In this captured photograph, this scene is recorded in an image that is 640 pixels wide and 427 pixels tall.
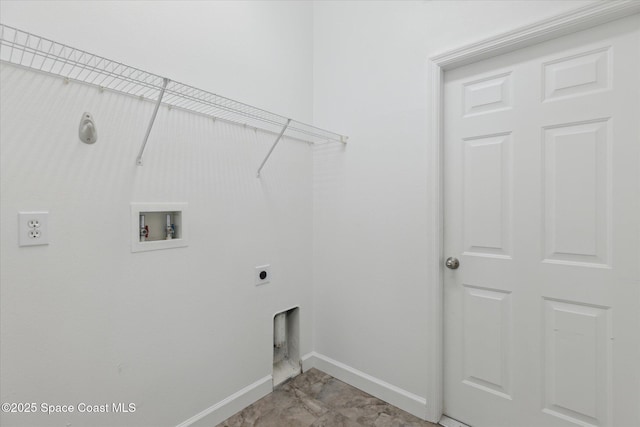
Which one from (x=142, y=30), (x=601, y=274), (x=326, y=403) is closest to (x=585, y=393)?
(x=601, y=274)

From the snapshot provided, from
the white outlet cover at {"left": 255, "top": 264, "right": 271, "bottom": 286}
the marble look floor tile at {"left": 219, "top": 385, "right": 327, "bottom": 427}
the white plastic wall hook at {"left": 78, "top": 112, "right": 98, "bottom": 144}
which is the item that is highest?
the white plastic wall hook at {"left": 78, "top": 112, "right": 98, "bottom": 144}

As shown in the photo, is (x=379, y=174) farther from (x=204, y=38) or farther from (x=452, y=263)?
(x=204, y=38)

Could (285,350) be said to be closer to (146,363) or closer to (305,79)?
(146,363)

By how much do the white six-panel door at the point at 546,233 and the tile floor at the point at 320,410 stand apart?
368mm

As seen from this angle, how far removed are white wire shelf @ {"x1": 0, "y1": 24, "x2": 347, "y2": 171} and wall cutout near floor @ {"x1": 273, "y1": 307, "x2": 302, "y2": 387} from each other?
129cm

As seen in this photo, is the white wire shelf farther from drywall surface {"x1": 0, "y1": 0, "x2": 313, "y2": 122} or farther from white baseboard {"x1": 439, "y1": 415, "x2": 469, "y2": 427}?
white baseboard {"x1": 439, "y1": 415, "x2": 469, "y2": 427}

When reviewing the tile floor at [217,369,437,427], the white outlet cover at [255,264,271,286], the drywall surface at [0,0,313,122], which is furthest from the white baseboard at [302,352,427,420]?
the drywall surface at [0,0,313,122]

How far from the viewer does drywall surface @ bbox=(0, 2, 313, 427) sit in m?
1.07

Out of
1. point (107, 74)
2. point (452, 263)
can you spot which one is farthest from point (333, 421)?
point (107, 74)

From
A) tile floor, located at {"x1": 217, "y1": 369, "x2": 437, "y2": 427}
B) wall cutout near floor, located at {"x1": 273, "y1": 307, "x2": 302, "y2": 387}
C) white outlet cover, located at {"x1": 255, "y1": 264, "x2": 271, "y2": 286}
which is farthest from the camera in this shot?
wall cutout near floor, located at {"x1": 273, "y1": 307, "x2": 302, "y2": 387}

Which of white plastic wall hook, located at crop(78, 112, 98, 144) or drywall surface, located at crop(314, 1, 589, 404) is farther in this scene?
drywall surface, located at crop(314, 1, 589, 404)

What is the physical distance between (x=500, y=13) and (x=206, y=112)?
155cm

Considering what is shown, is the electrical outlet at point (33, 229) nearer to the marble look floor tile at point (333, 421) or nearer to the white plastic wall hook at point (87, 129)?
the white plastic wall hook at point (87, 129)

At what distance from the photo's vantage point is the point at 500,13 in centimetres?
144
